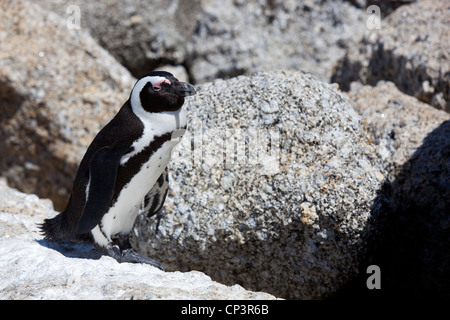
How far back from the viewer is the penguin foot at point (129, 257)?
3272 millimetres

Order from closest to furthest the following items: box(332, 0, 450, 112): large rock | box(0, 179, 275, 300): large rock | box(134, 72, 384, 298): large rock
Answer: box(0, 179, 275, 300): large rock < box(134, 72, 384, 298): large rock < box(332, 0, 450, 112): large rock

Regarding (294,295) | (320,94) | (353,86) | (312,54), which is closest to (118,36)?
(312,54)

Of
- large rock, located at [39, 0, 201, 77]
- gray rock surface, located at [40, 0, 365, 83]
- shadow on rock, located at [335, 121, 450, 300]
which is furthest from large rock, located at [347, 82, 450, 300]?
large rock, located at [39, 0, 201, 77]

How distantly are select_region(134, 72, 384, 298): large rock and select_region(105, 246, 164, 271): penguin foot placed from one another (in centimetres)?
21

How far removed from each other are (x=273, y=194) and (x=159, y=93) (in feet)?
2.86

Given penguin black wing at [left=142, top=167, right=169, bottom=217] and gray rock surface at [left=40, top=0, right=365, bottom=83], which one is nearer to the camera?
penguin black wing at [left=142, top=167, right=169, bottom=217]

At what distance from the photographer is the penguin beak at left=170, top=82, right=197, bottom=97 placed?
2.98m

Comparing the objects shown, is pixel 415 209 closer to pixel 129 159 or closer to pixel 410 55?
pixel 410 55

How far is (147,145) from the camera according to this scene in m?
3.06

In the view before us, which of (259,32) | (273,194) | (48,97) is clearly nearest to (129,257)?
(273,194)

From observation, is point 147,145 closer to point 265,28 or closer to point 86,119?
point 86,119

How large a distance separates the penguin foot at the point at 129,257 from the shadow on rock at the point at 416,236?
1.12 metres

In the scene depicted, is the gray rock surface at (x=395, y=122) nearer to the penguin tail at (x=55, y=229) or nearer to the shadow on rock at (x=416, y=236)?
the shadow on rock at (x=416, y=236)

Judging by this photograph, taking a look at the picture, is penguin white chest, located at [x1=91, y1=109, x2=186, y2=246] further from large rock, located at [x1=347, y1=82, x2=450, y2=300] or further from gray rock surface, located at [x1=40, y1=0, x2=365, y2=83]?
gray rock surface, located at [x1=40, y1=0, x2=365, y2=83]
